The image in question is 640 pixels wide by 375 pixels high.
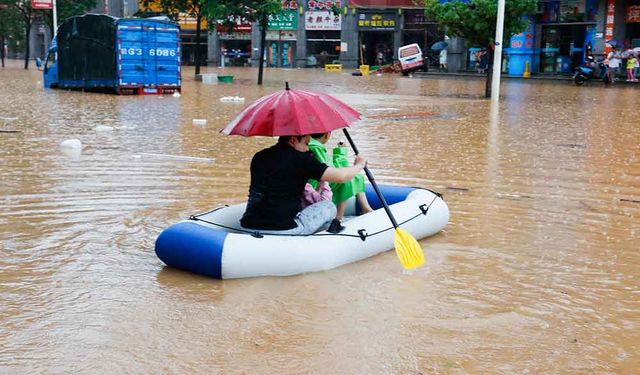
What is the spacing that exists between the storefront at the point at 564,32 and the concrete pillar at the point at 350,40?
15758 millimetres

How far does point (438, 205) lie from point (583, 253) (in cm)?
114

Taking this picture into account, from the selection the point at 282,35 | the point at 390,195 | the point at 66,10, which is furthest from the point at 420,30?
the point at 390,195

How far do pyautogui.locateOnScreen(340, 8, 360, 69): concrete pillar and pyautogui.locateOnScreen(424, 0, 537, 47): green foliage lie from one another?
2690cm

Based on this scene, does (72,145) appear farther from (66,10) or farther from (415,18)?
(415,18)

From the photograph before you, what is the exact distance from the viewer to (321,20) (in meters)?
49.9

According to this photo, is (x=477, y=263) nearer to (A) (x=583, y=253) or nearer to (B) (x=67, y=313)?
(A) (x=583, y=253)

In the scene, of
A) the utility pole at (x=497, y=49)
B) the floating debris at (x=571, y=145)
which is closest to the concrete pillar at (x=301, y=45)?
the utility pole at (x=497, y=49)

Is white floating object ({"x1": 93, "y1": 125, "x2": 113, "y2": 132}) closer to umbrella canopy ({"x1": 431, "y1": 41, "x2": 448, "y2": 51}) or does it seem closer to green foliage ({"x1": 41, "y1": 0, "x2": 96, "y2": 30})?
green foliage ({"x1": 41, "y1": 0, "x2": 96, "y2": 30})

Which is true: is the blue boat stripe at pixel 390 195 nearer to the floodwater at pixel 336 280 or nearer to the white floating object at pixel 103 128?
the floodwater at pixel 336 280

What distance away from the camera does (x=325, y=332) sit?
4098 millimetres

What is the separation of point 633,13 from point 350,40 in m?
21.4

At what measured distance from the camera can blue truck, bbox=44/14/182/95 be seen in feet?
74.5

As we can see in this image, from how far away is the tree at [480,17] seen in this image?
20.8 m

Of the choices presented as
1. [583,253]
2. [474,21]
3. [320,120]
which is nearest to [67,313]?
[320,120]
